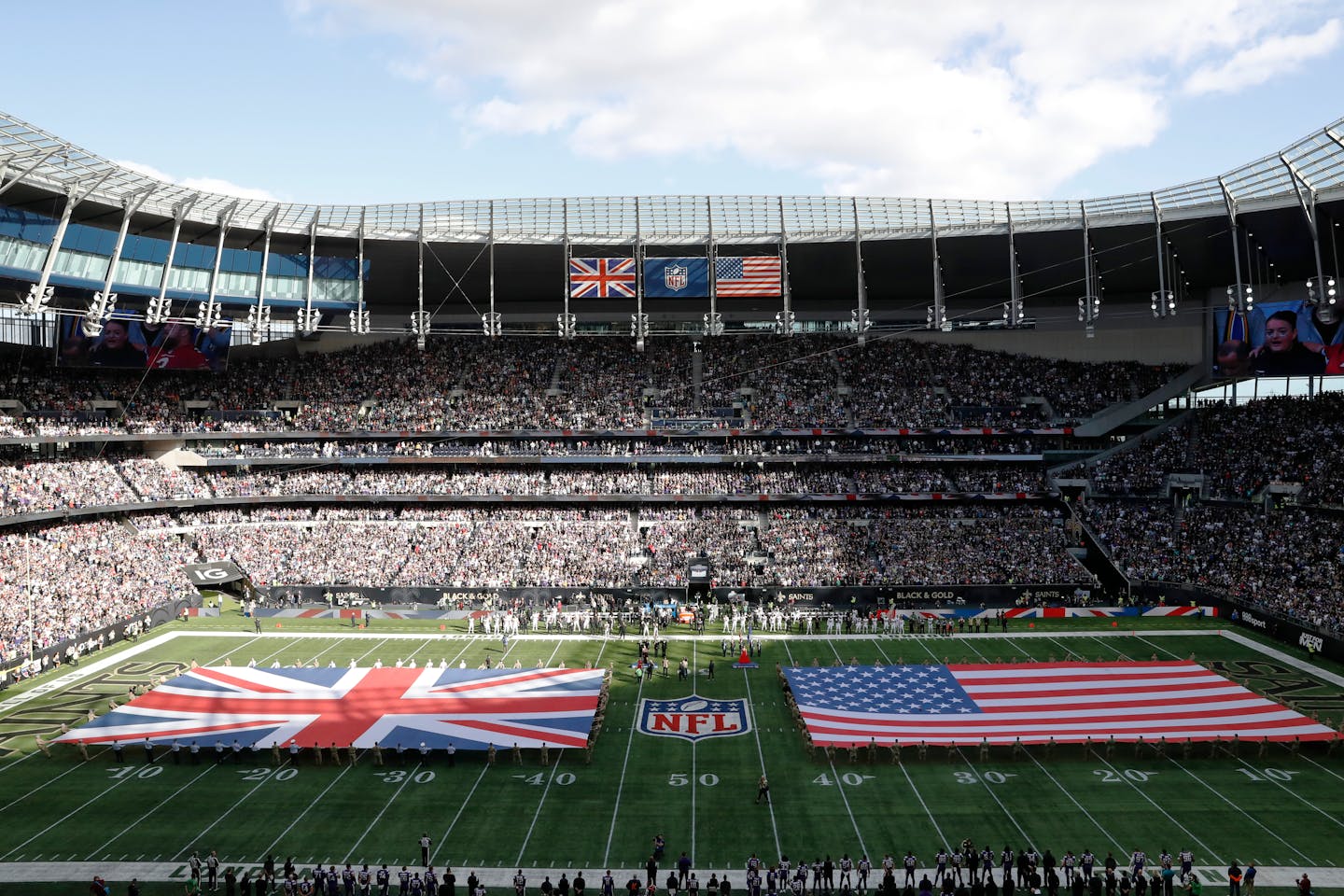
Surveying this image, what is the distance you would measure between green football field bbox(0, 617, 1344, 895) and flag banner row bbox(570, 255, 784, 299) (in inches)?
1187

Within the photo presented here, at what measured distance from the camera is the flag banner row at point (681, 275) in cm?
5534

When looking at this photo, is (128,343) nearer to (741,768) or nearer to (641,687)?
(641,687)

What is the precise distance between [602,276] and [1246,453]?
36.9 meters

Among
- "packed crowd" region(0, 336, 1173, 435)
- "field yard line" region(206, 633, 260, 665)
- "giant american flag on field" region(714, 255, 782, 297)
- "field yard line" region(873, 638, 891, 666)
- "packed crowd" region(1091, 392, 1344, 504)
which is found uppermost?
"giant american flag on field" region(714, 255, 782, 297)

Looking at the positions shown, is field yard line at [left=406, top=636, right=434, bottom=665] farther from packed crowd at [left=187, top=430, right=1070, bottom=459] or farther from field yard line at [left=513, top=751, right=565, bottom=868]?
packed crowd at [left=187, top=430, right=1070, bottom=459]

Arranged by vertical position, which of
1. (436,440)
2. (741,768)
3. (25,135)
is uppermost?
(25,135)

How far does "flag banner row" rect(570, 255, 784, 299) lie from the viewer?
55344mm

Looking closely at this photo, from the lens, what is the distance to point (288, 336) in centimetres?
6309

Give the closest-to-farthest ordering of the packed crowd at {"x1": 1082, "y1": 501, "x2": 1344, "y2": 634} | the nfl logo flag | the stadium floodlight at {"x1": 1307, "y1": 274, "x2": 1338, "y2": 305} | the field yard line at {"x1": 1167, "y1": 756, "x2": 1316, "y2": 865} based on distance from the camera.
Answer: the field yard line at {"x1": 1167, "y1": 756, "x2": 1316, "y2": 865} → the packed crowd at {"x1": 1082, "y1": 501, "x2": 1344, "y2": 634} → the stadium floodlight at {"x1": 1307, "y1": 274, "x2": 1338, "y2": 305} → the nfl logo flag

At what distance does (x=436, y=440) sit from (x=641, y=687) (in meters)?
29.0

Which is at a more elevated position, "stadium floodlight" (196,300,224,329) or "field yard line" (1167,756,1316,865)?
"stadium floodlight" (196,300,224,329)

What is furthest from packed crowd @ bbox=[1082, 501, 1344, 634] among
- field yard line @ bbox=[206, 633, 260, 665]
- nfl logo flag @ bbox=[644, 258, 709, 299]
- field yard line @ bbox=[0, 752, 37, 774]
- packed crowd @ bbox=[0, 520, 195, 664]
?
packed crowd @ bbox=[0, 520, 195, 664]

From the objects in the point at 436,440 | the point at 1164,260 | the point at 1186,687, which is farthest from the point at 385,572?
the point at 1164,260

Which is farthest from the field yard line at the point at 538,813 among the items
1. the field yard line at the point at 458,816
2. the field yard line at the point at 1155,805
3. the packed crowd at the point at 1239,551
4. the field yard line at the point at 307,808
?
the packed crowd at the point at 1239,551
